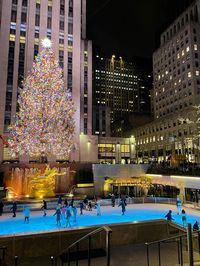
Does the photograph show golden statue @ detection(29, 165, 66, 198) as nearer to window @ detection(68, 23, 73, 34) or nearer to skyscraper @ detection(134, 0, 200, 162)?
window @ detection(68, 23, 73, 34)

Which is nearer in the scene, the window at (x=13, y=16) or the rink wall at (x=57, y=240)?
the rink wall at (x=57, y=240)

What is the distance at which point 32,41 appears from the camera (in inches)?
2064

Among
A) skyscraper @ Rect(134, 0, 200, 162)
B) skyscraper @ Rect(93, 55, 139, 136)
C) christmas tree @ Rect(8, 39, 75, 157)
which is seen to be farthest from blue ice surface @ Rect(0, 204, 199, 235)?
skyscraper @ Rect(93, 55, 139, 136)

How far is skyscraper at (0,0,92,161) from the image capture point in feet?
164

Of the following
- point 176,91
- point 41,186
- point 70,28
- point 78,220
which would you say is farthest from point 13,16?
point 176,91

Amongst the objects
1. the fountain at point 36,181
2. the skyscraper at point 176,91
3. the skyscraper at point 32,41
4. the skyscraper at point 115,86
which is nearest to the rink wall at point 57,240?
the fountain at point 36,181

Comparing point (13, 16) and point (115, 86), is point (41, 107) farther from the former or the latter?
point (115, 86)

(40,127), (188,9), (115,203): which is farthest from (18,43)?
(188,9)

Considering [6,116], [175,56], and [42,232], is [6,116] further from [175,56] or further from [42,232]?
[175,56]

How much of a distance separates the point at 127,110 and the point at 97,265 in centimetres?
14878

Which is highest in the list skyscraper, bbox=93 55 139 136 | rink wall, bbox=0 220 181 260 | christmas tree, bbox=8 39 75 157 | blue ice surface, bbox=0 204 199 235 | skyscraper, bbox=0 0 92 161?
skyscraper, bbox=93 55 139 136

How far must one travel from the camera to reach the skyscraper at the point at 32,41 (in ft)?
164

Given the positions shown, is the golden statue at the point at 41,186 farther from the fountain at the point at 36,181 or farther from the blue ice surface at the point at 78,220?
the blue ice surface at the point at 78,220

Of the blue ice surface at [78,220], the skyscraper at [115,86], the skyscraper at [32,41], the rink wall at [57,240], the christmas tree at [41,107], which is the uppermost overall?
the skyscraper at [115,86]
